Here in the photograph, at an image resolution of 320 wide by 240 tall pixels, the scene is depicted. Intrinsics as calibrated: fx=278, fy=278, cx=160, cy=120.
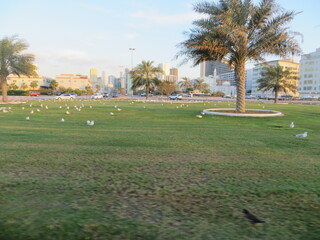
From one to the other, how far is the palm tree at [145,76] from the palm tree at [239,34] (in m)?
29.1

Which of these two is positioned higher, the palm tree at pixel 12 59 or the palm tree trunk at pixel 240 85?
the palm tree at pixel 12 59

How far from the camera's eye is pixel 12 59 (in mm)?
29281

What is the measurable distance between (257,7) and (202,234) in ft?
57.6

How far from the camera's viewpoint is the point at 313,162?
17.8ft

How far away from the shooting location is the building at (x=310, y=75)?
11431 cm

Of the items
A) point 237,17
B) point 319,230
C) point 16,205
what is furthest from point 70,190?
point 237,17

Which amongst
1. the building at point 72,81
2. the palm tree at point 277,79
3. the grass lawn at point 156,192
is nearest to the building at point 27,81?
the building at point 72,81

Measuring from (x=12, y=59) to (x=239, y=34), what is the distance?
24.1 metres

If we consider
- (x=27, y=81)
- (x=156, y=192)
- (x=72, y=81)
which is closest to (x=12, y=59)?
(x=156, y=192)

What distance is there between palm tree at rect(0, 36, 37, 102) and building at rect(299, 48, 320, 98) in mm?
110039

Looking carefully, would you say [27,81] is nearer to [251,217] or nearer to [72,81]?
[72,81]

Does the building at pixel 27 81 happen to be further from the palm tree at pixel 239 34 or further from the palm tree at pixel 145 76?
the palm tree at pixel 239 34

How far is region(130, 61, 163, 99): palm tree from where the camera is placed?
154 ft

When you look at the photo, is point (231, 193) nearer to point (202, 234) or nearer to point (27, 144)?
point (202, 234)
